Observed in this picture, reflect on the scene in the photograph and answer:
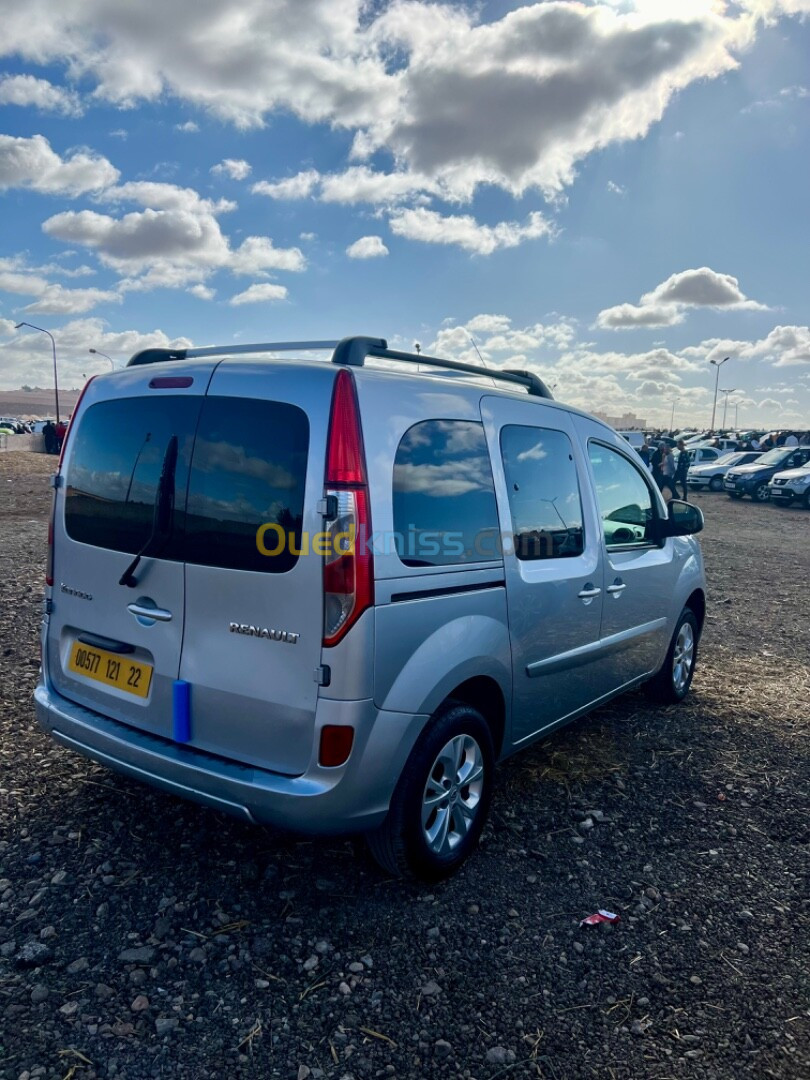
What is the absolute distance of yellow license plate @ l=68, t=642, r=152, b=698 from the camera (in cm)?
307

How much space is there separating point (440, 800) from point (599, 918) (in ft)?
2.50

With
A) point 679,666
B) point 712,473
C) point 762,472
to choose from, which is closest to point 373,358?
point 679,666

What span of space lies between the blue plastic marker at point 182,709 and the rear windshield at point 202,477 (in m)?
0.48

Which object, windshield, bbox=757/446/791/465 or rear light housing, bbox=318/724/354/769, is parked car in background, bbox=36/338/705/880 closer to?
rear light housing, bbox=318/724/354/769

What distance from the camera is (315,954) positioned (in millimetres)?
2730

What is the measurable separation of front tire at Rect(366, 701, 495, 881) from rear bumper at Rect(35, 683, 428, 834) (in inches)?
4.0

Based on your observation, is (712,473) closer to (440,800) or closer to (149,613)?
(440,800)

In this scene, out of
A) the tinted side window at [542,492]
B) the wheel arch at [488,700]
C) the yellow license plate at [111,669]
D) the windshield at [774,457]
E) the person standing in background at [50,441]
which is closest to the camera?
the yellow license plate at [111,669]

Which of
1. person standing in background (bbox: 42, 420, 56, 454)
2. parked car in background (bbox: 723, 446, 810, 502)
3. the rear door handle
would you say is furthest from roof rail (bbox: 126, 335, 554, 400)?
person standing in background (bbox: 42, 420, 56, 454)

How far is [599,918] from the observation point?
119 inches

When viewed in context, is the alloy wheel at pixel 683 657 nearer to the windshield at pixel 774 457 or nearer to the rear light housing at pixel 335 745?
the rear light housing at pixel 335 745

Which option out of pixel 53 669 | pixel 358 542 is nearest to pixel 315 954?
pixel 358 542

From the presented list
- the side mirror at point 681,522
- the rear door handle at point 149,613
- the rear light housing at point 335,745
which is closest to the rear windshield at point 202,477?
the rear door handle at point 149,613

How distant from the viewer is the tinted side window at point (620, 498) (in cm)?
441
